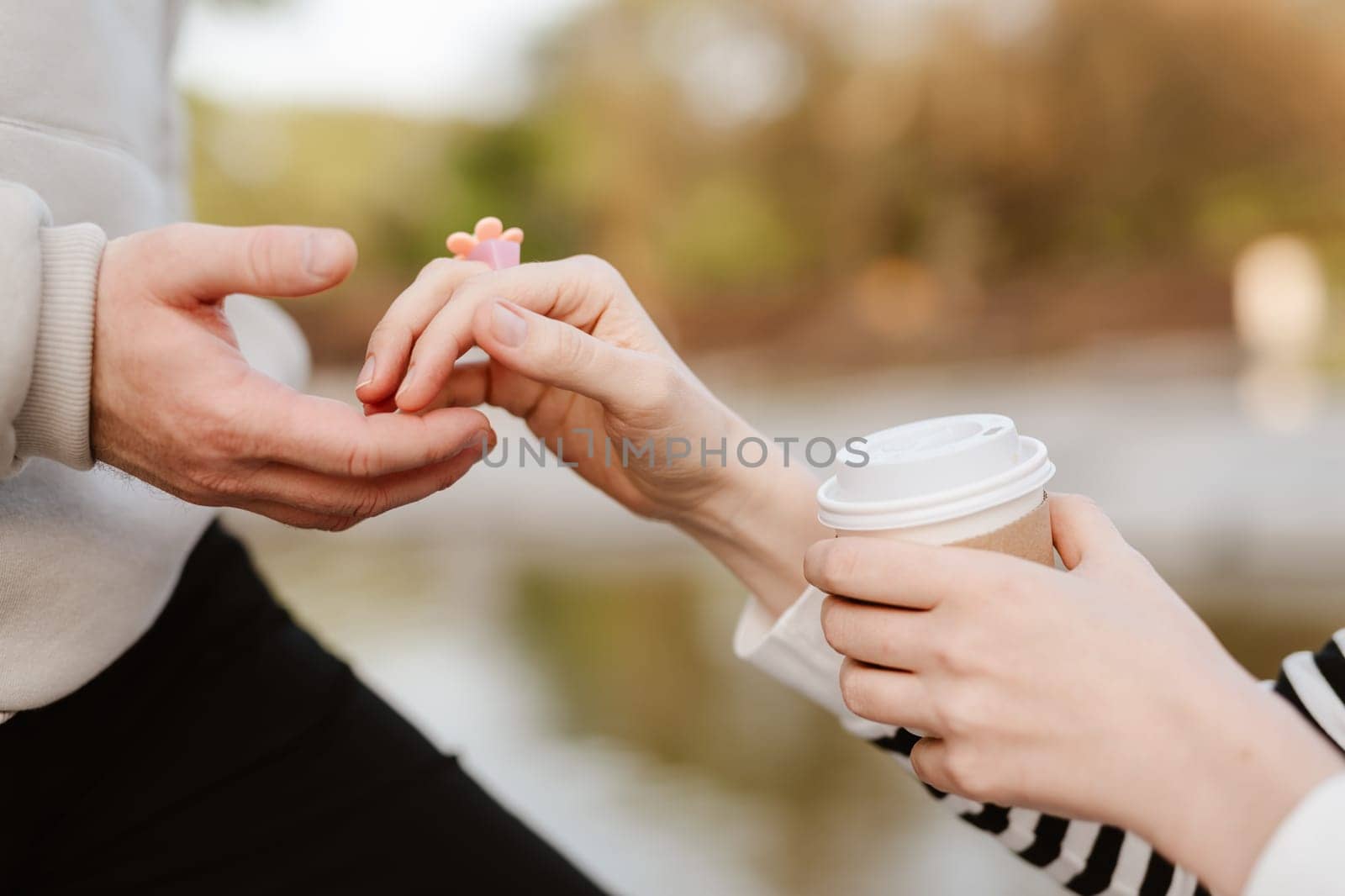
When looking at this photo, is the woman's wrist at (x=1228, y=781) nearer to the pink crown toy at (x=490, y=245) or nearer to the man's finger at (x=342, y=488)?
the man's finger at (x=342, y=488)

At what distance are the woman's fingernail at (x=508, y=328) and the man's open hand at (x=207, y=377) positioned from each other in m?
0.10

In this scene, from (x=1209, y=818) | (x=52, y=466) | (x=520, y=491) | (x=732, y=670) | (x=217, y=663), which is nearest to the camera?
(x=1209, y=818)

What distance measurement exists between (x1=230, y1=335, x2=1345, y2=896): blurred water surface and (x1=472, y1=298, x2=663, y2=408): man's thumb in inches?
59.6

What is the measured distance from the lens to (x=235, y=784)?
3.08 feet

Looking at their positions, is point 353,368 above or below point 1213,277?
below

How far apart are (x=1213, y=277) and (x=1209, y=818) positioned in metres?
8.28

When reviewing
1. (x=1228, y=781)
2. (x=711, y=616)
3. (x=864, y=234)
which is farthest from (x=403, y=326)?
(x=864, y=234)

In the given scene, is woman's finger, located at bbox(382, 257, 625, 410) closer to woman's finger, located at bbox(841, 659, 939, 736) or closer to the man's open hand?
the man's open hand

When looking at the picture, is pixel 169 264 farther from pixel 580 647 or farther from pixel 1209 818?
pixel 580 647

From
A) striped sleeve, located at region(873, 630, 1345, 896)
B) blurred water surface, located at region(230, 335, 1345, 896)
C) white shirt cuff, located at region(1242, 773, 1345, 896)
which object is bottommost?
Answer: blurred water surface, located at region(230, 335, 1345, 896)

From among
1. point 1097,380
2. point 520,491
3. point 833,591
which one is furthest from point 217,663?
point 1097,380

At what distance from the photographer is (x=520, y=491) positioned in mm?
6117

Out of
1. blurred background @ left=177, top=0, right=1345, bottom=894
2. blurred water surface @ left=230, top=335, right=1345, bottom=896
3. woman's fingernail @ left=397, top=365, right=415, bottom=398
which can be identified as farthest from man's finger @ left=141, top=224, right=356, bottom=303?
blurred background @ left=177, top=0, right=1345, bottom=894

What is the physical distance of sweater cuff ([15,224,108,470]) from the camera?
67 centimetres
